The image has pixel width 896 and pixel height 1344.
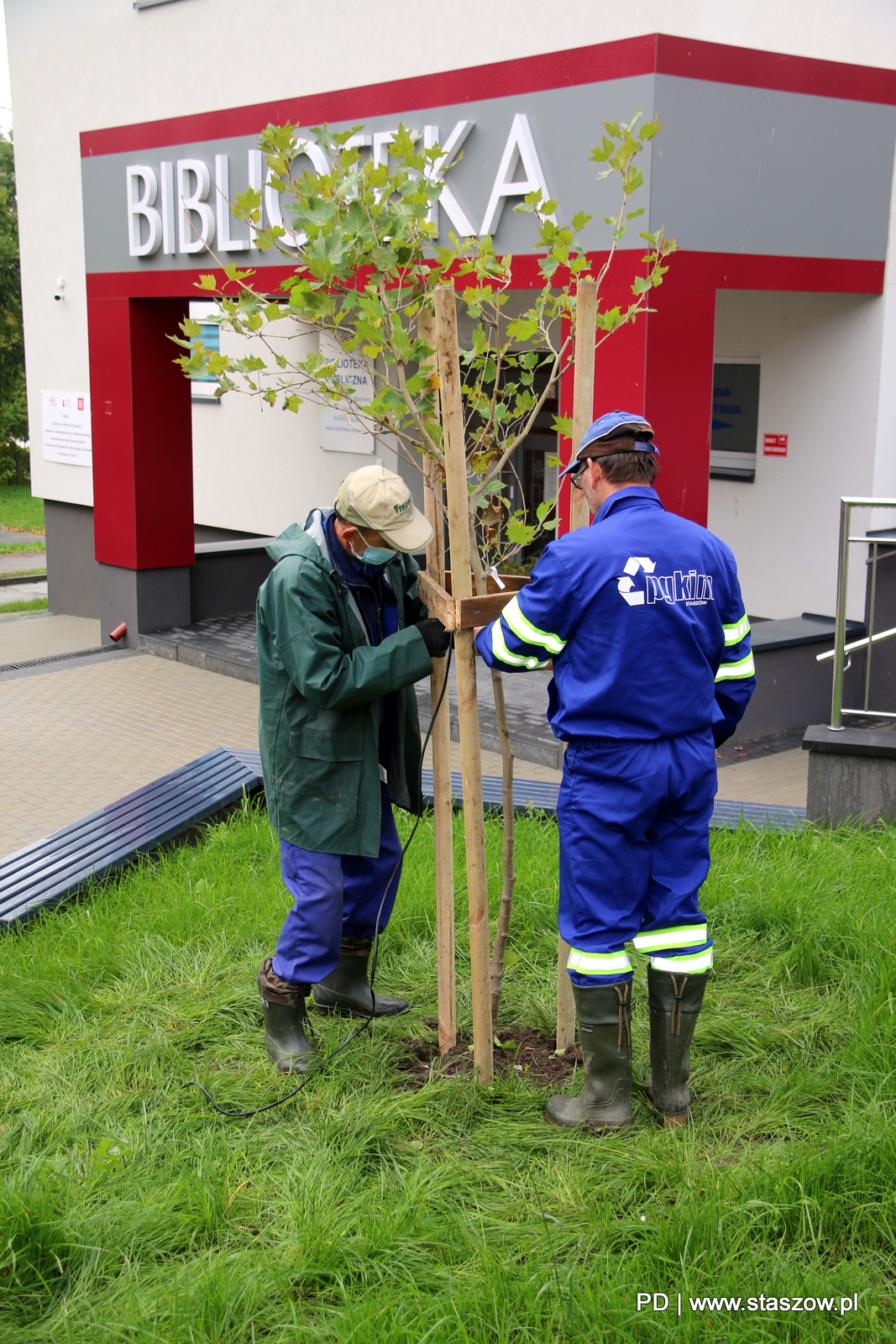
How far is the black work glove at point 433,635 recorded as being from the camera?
3438 millimetres

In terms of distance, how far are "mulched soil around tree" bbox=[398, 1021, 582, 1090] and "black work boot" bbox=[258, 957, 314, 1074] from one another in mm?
301

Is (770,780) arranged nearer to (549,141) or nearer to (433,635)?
(549,141)

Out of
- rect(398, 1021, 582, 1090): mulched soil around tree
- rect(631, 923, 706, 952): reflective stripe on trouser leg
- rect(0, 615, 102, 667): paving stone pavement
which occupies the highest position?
rect(631, 923, 706, 952): reflective stripe on trouser leg

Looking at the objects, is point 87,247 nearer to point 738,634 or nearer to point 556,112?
point 556,112

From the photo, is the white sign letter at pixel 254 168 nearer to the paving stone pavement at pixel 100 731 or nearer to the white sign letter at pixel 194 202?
the white sign letter at pixel 194 202

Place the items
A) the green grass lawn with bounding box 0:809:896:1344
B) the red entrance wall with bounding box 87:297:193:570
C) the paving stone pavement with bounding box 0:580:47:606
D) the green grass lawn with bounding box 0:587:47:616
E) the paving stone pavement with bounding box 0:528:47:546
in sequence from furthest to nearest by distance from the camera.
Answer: the paving stone pavement with bounding box 0:528:47:546 < the paving stone pavement with bounding box 0:580:47:606 < the green grass lawn with bounding box 0:587:47:616 < the red entrance wall with bounding box 87:297:193:570 < the green grass lawn with bounding box 0:809:896:1344

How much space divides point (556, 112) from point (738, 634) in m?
5.12

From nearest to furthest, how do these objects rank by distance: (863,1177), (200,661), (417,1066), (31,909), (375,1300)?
(375,1300), (863,1177), (417,1066), (31,909), (200,661)

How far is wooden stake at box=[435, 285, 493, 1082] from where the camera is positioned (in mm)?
3207

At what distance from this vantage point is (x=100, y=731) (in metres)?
8.76

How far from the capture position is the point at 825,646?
8555mm

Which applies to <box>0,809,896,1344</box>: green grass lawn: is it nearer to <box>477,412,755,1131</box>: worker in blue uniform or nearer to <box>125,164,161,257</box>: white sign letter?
<box>477,412,755,1131</box>: worker in blue uniform

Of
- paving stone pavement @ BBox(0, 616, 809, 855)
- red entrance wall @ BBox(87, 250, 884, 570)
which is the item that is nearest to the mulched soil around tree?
paving stone pavement @ BBox(0, 616, 809, 855)

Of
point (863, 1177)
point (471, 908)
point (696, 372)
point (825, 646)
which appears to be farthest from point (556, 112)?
point (863, 1177)
